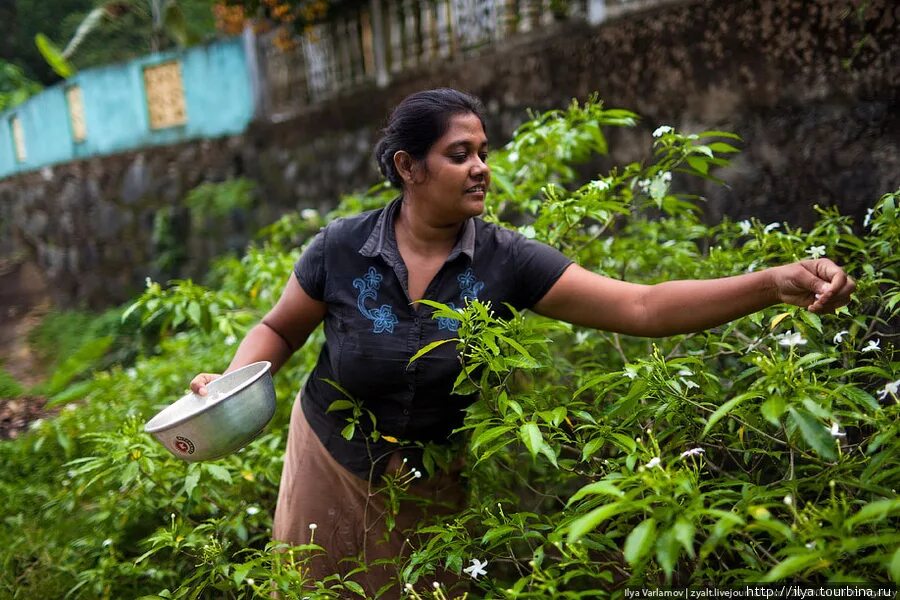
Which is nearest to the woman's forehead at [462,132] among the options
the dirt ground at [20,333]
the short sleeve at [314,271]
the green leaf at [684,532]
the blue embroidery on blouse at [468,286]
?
the blue embroidery on blouse at [468,286]

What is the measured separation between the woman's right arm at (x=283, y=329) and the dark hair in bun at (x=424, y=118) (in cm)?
48

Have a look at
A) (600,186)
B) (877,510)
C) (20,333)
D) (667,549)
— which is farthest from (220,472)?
(20,333)

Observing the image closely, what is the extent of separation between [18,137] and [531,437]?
500 inches

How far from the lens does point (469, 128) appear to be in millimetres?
2031

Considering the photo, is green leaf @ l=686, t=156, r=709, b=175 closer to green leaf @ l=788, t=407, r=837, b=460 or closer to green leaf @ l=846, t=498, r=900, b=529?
green leaf @ l=788, t=407, r=837, b=460

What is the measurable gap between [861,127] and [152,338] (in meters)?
6.77

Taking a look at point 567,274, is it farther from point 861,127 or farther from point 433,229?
point 861,127

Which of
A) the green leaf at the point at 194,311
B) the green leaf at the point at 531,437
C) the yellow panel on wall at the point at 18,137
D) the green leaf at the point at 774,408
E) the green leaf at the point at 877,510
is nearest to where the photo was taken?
the green leaf at the point at 877,510

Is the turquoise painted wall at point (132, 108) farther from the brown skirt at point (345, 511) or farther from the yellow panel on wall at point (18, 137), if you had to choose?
the brown skirt at point (345, 511)

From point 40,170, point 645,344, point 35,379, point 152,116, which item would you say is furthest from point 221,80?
point 645,344

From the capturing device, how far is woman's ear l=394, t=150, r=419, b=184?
2067 millimetres

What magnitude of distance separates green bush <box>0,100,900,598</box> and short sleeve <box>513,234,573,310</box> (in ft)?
0.29

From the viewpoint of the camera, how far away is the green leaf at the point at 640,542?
3.83ft

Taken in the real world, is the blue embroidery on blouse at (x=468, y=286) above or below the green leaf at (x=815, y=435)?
above
